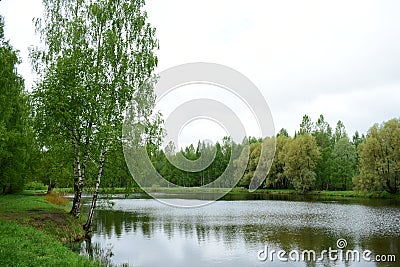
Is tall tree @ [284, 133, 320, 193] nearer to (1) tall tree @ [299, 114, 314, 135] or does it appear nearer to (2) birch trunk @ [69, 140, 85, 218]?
(1) tall tree @ [299, 114, 314, 135]

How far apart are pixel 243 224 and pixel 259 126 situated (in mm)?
12356

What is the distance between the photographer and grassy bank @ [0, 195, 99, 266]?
1135cm

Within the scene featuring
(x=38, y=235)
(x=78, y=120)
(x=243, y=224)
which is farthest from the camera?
(x=243, y=224)

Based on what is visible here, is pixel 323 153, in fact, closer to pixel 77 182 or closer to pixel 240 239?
pixel 240 239

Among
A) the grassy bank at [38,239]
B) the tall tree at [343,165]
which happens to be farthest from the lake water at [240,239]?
the tall tree at [343,165]

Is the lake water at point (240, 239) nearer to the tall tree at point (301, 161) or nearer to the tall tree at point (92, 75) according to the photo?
the tall tree at point (92, 75)

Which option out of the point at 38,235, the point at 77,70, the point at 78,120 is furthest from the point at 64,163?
the point at 38,235

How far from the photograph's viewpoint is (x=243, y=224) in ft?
96.7

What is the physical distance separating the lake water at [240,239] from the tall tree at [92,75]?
13.9 ft

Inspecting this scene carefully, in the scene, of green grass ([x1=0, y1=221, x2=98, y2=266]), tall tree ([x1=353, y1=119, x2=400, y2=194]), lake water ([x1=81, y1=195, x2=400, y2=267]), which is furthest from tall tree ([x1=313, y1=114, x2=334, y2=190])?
green grass ([x1=0, y1=221, x2=98, y2=266])

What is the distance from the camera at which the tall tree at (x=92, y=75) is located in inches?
837

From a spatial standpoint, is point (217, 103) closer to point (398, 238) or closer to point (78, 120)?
point (78, 120)

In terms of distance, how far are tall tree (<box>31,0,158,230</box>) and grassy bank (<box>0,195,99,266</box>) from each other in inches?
86.5

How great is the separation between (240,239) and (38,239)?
12.2 metres
